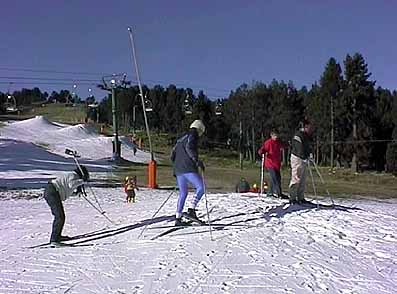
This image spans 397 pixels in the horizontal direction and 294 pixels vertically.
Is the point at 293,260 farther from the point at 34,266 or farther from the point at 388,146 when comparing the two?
the point at 388,146

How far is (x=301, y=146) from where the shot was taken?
14703 mm

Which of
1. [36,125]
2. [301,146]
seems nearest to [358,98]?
[36,125]

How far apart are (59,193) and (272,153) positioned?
7.01m

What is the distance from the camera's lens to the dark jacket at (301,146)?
48.0 ft

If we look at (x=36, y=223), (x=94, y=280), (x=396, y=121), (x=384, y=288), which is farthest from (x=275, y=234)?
(x=396, y=121)

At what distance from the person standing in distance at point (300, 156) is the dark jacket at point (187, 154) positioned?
3640 millimetres

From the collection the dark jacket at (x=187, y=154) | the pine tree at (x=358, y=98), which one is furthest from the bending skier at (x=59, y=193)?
the pine tree at (x=358, y=98)

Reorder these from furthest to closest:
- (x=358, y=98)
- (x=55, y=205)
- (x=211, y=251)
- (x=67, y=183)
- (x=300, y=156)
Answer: (x=358, y=98), (x=300, y=156), (x=67, y=183), (x=55, y=205), (x=211, y=251)

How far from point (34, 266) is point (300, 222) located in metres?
6.03

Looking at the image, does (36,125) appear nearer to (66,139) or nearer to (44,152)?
(66,139)

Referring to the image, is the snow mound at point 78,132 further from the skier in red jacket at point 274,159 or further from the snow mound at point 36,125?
the skier in red jacket at point 274,159

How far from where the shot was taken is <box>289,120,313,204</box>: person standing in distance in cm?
1468

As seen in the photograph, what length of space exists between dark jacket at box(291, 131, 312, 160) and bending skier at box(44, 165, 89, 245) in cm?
553

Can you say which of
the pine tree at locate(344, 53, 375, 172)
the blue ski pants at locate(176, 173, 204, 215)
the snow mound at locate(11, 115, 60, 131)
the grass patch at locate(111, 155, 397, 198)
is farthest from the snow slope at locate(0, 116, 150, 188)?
the pine tree at locate(344, 53, 375, 172)
